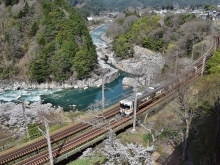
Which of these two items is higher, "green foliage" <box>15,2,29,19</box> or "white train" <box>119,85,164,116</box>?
"green foliage" <box>15,2,29,19</box>

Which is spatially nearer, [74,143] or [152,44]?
[74,143]

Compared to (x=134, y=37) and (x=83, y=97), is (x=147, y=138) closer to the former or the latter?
(x=83, y=97)

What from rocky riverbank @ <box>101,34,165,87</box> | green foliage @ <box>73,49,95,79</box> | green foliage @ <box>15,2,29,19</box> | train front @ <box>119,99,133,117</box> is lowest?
rocky riverbank @ <box>101,34,165,87</box>

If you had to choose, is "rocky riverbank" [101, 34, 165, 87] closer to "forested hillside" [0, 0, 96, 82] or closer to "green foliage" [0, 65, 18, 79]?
"forested hillside" [0, 0, 96, 82]

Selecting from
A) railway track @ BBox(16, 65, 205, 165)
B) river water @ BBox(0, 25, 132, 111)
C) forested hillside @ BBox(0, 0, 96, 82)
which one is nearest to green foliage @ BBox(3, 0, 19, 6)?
forested hillside @ BBox(0, 0, 96, 82)

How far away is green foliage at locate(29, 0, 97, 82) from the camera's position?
4682 centimetres

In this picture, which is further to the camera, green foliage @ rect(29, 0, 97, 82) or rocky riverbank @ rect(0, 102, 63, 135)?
green foliage @ rect(29, 0, 97, 82)

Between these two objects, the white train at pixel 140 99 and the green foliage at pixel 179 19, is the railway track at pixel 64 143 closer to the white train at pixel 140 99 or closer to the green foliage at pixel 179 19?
the white train at pixel 140 99

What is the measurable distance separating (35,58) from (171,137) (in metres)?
34.1

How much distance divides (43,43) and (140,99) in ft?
96.3

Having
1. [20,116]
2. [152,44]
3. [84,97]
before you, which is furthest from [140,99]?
[152,44]

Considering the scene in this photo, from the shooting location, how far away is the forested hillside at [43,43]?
155ft

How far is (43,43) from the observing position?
48.9 meters

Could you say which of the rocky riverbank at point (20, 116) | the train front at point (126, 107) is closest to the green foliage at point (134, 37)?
the rocky riverbank at point (20, 116)
